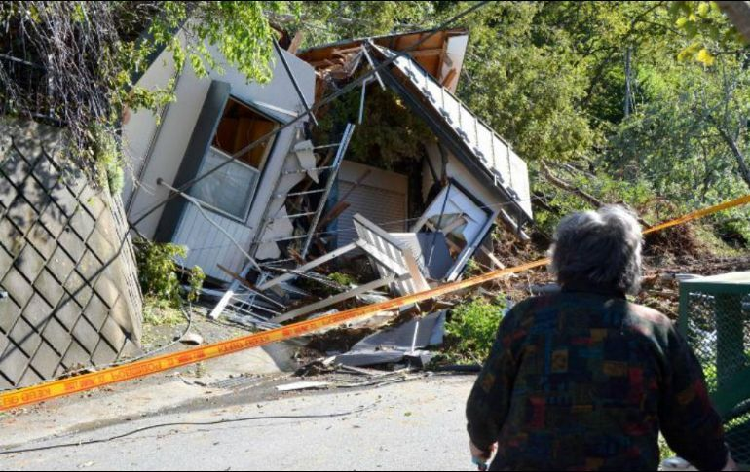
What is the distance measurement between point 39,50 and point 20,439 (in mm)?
3502

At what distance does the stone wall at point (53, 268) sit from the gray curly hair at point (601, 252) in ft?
21.0

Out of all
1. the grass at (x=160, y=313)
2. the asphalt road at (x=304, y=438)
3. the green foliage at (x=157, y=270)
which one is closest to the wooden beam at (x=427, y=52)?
the green foliage at (x=157, y=270)

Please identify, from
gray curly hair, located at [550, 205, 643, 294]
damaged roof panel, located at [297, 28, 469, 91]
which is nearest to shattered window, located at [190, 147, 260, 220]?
damaged roof panel, located at [297, 28, 469, 91]

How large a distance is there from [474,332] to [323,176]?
631cm

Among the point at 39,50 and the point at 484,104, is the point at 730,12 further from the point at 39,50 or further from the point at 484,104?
the point at 484,104

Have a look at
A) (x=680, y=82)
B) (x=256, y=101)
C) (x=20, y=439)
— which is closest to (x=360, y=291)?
(x=256, y=101)

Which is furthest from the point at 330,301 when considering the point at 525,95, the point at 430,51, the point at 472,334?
the point at 525,95

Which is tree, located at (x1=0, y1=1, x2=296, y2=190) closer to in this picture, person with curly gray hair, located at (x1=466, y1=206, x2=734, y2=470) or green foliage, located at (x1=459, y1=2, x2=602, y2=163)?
person with curly gray hair, located at (x1=466, y1=206, x2=734, y2=470)

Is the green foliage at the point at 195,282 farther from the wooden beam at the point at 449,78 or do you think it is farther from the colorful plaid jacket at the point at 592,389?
the colorful plaid jacket at the point at 592,389

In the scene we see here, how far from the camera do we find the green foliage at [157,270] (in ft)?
39.7

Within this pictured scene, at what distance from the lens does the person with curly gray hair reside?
11.0ft

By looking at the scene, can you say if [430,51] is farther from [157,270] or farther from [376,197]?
[157,270]

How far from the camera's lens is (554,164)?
844 inches

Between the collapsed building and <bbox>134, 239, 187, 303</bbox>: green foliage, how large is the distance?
878mm
